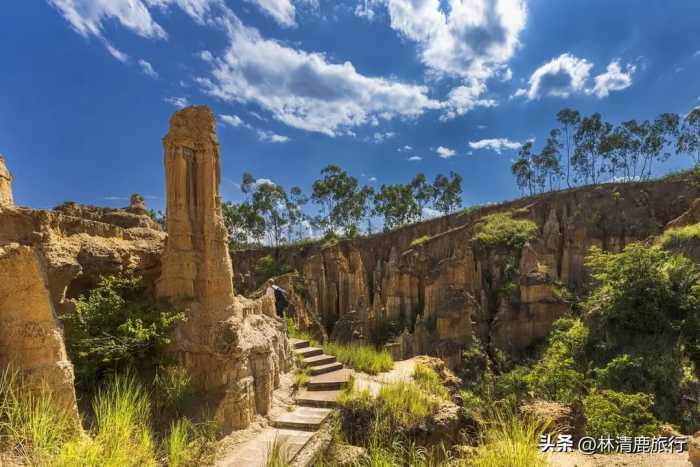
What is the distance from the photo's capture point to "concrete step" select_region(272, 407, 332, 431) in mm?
6992

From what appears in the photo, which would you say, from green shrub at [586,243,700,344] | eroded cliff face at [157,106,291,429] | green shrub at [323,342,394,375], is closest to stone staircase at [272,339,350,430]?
green shrub at [323,342,394,375]

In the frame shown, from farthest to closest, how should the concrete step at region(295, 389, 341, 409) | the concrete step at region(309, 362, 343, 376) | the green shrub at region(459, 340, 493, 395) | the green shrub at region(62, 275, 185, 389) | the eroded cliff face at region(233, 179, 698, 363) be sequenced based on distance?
the eroded cliff face at region(233, 179, 698, 363)
the green shrub at region(459, 340, 493, 395)
the concrete step at region(309, 362, 343, 376)
the concrete step at region(295, 389, 341, 409)
the green shrub at region(62, 275, 185, 389)

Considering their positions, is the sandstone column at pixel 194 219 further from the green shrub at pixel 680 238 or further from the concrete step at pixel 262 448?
the green shrub at pixel 680 238

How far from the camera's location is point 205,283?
7793 mm

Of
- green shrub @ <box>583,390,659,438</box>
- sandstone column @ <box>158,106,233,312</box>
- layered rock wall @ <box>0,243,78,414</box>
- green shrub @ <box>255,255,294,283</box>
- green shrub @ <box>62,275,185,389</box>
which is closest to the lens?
layered rock wall @ <box>0,243,78,414</box>

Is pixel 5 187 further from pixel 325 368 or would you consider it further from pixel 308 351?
pixel 308 351

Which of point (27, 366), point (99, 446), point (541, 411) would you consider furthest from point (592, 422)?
point (27, 366)

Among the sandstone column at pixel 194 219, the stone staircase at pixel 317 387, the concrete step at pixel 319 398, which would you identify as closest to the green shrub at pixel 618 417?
the concrete step at pixel 319 398

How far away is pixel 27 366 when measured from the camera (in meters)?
4.82

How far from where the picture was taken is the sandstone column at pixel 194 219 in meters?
7.76

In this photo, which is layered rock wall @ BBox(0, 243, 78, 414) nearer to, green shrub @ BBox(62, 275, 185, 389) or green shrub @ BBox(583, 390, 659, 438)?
green shrub @ BBox(62, 275, 185, 389)

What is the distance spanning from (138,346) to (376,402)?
505 cm

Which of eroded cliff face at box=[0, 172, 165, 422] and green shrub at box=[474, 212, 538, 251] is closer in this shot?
eroded cliff face at box=[0, 172, 165, 422]

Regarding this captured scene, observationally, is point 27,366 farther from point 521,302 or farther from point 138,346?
point 521,302
